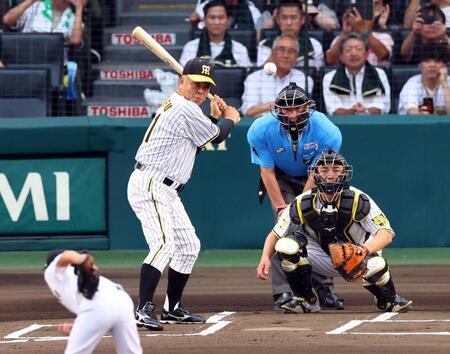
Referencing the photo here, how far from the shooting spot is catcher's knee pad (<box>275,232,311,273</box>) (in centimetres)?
936

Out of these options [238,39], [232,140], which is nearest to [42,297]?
[232,140]

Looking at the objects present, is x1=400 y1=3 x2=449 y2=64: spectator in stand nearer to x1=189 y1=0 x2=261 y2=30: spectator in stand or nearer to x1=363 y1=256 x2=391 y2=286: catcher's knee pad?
x1=189 y1=0 x2=261 y2=30: spectator in stand

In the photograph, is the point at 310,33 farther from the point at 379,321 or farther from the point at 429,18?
the point at 379,321

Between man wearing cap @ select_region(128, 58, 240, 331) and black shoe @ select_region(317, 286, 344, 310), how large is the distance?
114 centimetres

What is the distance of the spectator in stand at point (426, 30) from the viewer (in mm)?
14688

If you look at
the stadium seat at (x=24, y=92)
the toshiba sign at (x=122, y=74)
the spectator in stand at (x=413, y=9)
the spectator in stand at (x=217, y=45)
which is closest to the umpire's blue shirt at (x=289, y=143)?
the stadium seat at (x=24, y=92)

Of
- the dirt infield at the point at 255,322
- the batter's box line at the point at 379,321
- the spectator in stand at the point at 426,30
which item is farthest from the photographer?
the spectator in stand at the point at 426,30

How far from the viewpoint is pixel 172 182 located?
916 centimetres

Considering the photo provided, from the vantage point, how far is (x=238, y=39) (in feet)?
49.6

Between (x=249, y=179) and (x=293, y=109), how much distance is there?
157 inches

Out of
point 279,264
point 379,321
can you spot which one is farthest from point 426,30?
point 379,321

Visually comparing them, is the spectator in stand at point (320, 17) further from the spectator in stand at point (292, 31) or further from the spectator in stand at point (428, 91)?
the spectator in stand at point (428, 91)

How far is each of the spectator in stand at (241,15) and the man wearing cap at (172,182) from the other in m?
6.45

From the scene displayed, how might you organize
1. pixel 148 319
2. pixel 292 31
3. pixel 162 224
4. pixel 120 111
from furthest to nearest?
1. pixel 120 111
2. pixel 292 31
3. pixel 162 224
4. pixel 148 319
